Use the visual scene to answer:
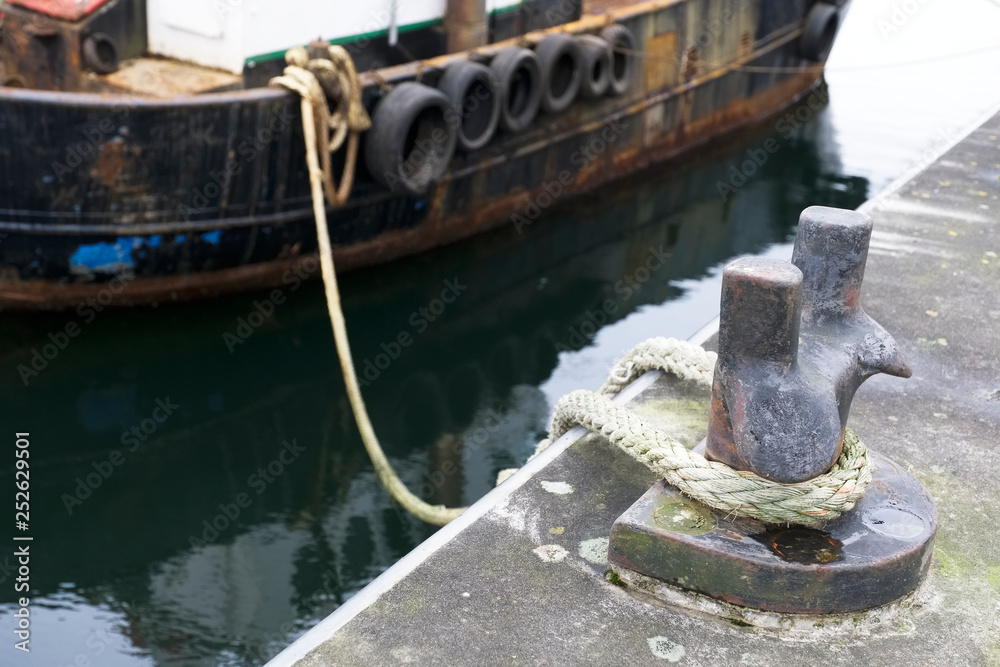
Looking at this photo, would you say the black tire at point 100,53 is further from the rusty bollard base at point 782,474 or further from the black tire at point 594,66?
the rusty bollard base at point 782,474

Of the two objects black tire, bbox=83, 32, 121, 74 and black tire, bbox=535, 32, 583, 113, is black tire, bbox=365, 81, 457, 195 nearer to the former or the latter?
black tire, bbox=535, 32, 583, 113

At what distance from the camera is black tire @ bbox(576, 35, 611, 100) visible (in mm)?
7504

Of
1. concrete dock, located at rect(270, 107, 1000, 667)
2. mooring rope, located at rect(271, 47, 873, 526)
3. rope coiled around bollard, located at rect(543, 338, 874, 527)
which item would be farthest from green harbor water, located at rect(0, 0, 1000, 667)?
rope coiled around bollard, located at rect(543, 338, 874, 527)

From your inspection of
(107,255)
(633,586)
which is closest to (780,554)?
(633,586)

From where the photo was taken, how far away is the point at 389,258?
6.92m

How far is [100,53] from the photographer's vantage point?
6.14 metres

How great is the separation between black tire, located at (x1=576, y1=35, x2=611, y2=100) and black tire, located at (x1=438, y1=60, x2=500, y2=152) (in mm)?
999

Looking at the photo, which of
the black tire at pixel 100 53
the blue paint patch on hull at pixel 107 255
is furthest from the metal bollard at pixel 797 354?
the black tire at pixel 100 53

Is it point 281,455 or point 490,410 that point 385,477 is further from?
point 490,410

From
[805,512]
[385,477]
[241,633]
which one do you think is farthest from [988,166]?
[241,633]

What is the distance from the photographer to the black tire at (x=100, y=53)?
6.07m

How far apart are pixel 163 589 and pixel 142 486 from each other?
0.80m

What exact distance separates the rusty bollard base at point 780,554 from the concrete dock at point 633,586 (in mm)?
54

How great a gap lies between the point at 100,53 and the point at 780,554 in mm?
5586
